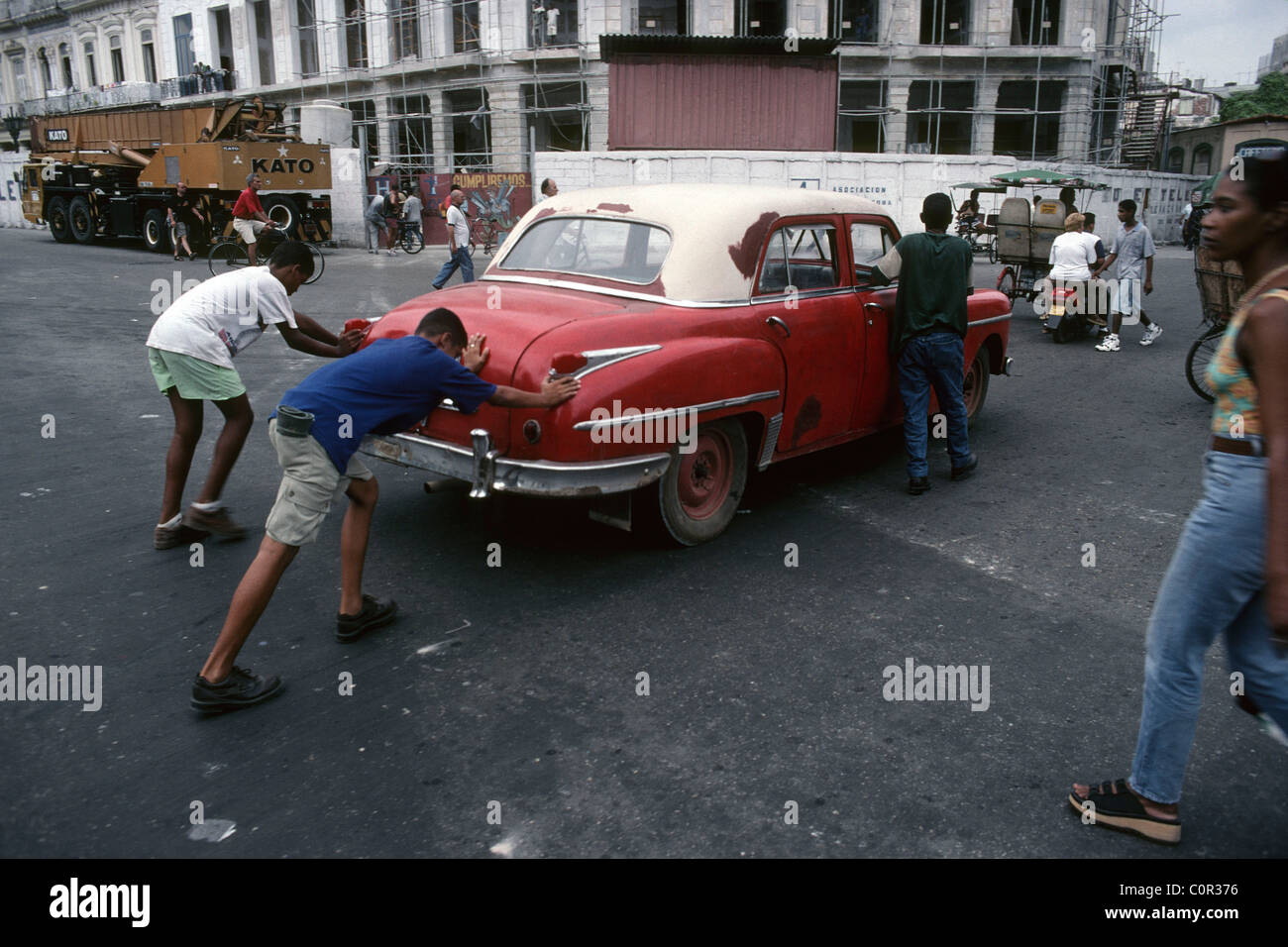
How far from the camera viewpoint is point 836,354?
5.59m

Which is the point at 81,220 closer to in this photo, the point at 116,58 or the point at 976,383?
the point at 976,383

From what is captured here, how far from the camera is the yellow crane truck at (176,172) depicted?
22891 millimetres

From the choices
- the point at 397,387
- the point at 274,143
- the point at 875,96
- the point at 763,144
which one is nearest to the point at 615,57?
the point at 763,144

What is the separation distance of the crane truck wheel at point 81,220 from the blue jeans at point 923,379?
2568 centimetres

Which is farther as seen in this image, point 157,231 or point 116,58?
point 116,58

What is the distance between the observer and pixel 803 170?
25.1m

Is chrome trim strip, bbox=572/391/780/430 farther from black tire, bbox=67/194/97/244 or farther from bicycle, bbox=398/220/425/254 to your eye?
black tire, bbox=67/194/97/244

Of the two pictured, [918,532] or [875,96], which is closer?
[918,532]

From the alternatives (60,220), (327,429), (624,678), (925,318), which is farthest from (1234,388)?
(60,220)

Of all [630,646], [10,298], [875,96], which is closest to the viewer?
[630,646]

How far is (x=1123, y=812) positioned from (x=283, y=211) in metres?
23.2
